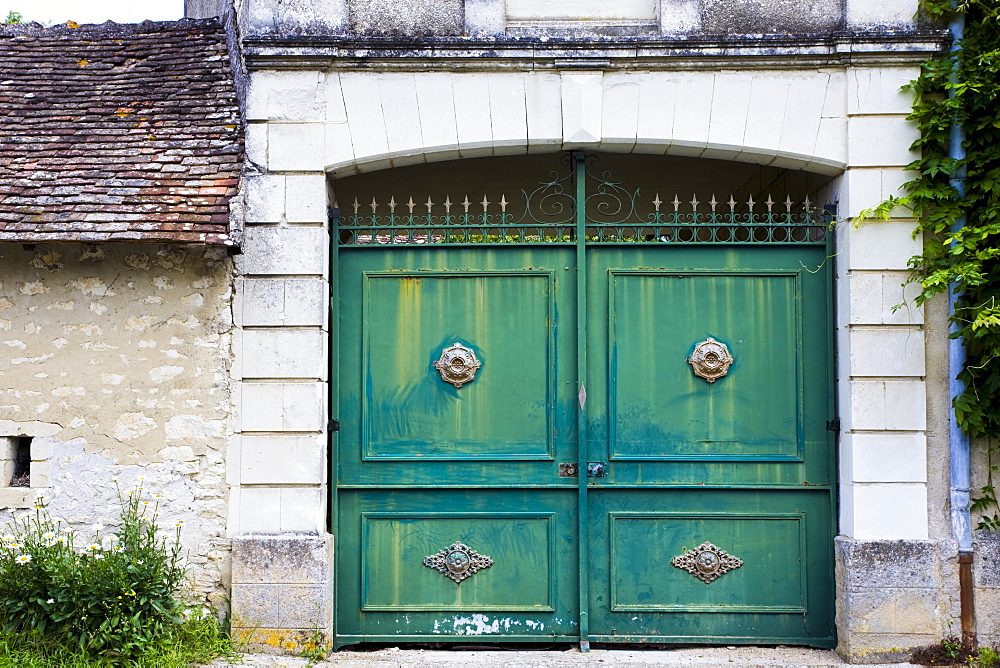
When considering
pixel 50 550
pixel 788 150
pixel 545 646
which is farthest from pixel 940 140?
pixel 50 550

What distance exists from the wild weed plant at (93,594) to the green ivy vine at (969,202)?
426cm

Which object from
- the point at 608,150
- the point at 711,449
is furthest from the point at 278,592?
the point at 608,150

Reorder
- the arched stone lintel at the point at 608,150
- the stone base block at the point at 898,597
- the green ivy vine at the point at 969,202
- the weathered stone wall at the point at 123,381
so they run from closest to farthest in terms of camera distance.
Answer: the green ivy vine at the point at 969,202 → the stone base block at the point at 898,597 → the weathered stone wall at the point at 123,381 → the arched stone lintel at the point at 608,150

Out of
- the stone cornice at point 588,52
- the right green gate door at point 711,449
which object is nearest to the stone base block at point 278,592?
the right green gate door at point 711,449

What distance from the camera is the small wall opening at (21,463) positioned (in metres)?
4.88

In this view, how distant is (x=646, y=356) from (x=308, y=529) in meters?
2.14

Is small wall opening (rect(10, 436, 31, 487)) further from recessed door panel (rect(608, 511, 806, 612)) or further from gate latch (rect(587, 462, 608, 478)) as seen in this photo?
recessed door panel (rect(608, 511, 806, 612))

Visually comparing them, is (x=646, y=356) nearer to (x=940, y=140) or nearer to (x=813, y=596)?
(x=813, y=596)

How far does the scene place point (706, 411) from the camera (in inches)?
198

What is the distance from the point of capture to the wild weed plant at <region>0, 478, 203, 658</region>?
4359 mm

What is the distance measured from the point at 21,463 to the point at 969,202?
5.43 m

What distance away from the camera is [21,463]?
4.93 m

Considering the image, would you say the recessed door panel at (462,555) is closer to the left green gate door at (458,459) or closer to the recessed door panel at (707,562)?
the left green gate door at (458,459)

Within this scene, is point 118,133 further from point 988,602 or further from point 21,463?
point 988,602
